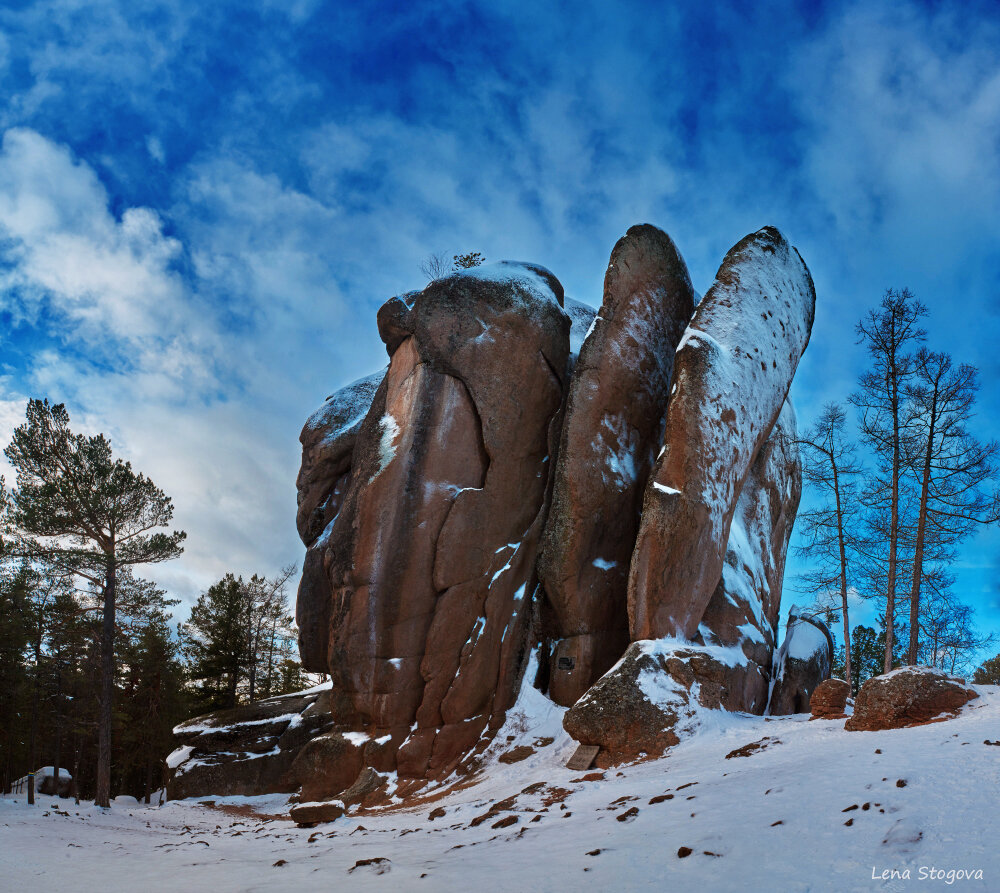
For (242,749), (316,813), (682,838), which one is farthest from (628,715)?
(242,749)

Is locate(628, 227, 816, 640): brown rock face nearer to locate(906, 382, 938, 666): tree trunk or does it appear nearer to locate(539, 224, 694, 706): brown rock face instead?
locate(539, 224, 694, 706): brown rock face

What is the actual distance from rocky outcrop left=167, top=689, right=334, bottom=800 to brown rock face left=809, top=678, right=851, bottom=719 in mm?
15043

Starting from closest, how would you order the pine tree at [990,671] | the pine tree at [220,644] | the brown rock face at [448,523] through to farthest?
the brown rock face at [448,523], the pine tree at [990,671], the pine tree at [220,644]

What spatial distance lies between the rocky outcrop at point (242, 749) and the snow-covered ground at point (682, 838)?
12014 mm

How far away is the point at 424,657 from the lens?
1514cm

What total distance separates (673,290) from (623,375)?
9.45ft

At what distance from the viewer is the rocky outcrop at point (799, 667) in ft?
49.9

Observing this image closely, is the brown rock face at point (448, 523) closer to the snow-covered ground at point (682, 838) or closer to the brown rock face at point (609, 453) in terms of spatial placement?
the brown rock face at point (609, 453)

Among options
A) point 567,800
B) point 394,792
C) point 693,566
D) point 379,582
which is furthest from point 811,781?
point 379,582

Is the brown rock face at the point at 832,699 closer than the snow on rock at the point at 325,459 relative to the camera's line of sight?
Yes

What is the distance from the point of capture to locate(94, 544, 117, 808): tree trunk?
696 inches

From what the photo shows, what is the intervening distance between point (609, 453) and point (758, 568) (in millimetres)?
5496

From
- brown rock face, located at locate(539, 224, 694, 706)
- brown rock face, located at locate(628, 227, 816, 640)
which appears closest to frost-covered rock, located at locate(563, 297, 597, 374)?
brown rock face, located at locate(539, 224, 694, 706)

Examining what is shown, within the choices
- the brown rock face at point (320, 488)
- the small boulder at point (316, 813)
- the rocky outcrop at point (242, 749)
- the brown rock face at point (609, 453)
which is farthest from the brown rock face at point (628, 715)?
the rocky outcrop at point (242, 749)
